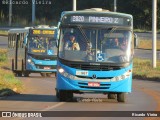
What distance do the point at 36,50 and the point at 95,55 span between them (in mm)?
20390

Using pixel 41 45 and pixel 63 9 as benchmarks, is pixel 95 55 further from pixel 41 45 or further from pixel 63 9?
pixel 63 9

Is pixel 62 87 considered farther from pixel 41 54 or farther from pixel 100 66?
pixel 41 54

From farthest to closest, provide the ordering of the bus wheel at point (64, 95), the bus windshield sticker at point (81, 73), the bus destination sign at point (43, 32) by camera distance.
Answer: the bus destination sign at point (43, 32)
the bus wheel at point (64, 95)
the bus windshield sticker at point (81, 73)

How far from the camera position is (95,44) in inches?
846

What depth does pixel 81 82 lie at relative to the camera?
68.6 ft

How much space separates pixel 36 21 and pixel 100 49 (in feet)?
252

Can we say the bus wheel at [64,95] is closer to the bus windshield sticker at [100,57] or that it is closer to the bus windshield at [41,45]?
the bus windshield sticker at [100,57]

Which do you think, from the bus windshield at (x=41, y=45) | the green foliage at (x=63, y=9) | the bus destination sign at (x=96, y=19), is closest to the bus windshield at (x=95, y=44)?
the bus destination sign at (x=96, y=19)

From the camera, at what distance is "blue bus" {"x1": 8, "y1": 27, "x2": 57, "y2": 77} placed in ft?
134

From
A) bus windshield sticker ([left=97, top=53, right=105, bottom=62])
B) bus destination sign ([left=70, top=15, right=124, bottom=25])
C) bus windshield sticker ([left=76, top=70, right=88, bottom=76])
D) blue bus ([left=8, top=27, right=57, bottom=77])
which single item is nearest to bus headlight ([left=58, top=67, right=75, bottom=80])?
bus windshield sticker ([left=76, top=70, right=88, bottom=76])

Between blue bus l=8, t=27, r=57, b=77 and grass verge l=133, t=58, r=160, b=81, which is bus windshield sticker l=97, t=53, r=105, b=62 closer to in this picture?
grass verge l=133, t=58, r=160, b=81

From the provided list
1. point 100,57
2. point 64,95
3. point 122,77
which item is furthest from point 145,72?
point 122,77

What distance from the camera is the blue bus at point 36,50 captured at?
40.8 meters

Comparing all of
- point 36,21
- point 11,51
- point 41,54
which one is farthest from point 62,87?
point 36,21
